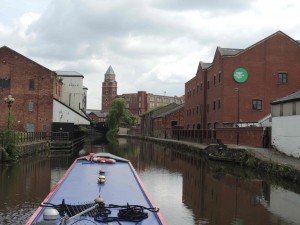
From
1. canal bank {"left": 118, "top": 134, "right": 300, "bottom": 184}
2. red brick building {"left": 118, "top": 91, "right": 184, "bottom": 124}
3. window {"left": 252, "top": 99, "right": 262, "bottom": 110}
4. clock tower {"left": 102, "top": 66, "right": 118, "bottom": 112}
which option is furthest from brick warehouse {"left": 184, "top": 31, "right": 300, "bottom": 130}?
clock tower {"left": 102, "top": 66, "right": 118, "bottom": 112}

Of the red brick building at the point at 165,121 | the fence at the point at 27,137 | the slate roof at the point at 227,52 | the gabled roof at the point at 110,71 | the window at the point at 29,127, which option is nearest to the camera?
A: the fence at the point at 27,137

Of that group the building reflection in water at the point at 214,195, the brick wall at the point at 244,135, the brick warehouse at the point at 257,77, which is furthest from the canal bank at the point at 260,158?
the brick warehouse at the point at 257,77

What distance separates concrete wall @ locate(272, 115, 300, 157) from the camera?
19938 millimetres

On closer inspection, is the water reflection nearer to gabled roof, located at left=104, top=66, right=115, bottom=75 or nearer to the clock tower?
the clock tower

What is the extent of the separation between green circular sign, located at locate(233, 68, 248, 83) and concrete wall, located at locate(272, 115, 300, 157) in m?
13.3

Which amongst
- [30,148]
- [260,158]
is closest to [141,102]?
[30,148]

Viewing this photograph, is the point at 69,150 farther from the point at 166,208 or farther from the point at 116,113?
the point at 116,113

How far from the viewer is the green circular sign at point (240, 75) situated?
36.1m

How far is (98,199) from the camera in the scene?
5.89 metres

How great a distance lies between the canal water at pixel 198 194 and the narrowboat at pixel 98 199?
1419mm

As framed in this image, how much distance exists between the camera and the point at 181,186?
1530cm

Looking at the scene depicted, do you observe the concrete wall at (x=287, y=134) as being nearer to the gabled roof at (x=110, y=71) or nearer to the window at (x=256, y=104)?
the window at (x=256, y=104)

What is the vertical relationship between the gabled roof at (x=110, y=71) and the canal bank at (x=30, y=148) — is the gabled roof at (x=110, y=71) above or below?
above

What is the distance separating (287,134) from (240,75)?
15.7m
